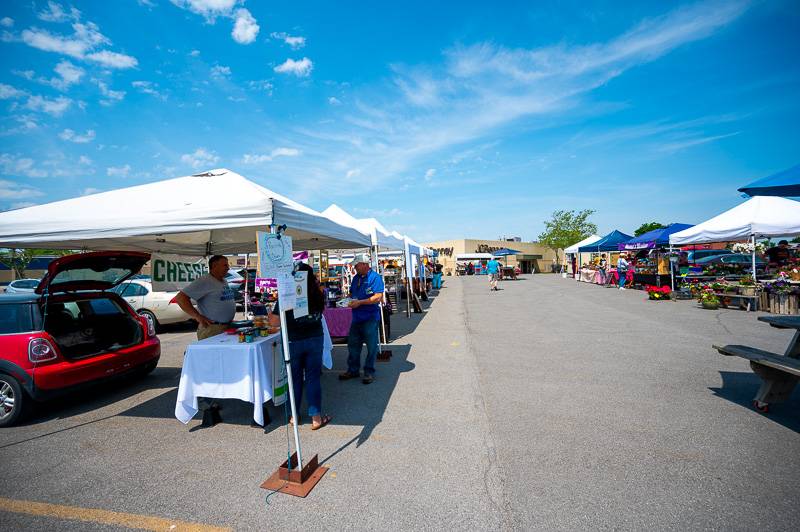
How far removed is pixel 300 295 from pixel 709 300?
43.7ft

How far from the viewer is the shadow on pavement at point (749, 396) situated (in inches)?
A: 149

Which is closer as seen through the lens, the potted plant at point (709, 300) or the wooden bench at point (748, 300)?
the wooden bench at point (748, 300)

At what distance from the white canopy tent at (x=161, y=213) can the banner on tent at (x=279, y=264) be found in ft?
1.47

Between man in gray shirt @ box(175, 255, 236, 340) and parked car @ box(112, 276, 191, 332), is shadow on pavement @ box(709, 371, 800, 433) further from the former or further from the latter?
parked car @ box(112, 276, 191, 332)

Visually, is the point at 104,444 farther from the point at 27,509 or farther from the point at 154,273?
the point at 154,273

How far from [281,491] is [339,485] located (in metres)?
0.45

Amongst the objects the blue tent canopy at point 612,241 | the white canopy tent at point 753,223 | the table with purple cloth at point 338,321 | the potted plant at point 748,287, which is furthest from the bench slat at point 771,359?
the blue tent canopy at point 612,241

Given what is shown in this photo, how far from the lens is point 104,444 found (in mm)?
3783

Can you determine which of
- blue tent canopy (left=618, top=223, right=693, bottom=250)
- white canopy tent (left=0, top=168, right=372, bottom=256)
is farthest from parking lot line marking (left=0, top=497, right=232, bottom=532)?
blue tent canopy (left=618, top=223, right=693, bottom=250)

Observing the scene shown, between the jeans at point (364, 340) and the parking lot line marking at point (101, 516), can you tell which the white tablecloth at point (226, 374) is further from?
the jeans at point (364, 340)

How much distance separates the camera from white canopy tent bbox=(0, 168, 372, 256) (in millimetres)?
3559

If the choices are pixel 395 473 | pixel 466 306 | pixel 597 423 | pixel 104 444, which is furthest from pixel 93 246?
pixel 466 306

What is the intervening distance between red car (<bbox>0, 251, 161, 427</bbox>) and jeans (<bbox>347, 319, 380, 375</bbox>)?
3034 mm

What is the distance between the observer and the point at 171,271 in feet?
18.2
